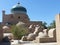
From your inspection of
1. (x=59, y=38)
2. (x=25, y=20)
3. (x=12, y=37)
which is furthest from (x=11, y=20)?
(x=59, y=38)

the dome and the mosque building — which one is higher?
the dome

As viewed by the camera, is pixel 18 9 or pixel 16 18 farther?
pixel 18 9

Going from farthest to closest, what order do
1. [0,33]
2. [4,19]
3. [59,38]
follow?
1. [4,19]
2. [0,33]
3. [59,38]

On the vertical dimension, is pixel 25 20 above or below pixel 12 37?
above

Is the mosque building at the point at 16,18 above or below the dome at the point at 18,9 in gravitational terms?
below

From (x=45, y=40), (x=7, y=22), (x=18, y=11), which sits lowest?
(x=45, y=40)

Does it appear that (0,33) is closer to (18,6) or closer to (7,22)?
(7,22)

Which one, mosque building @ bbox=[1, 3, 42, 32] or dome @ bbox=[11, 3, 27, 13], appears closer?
mosque building @ bbox=[1, 3, 42, 32]

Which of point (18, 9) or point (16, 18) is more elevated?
point (18, 9)

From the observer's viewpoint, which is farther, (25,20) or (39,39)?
(25,20)

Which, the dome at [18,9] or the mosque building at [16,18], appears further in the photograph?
the dome at [18,9]

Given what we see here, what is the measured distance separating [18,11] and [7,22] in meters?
3.47

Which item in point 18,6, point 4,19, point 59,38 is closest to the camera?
point 59,38

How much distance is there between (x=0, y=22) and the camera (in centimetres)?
3144
